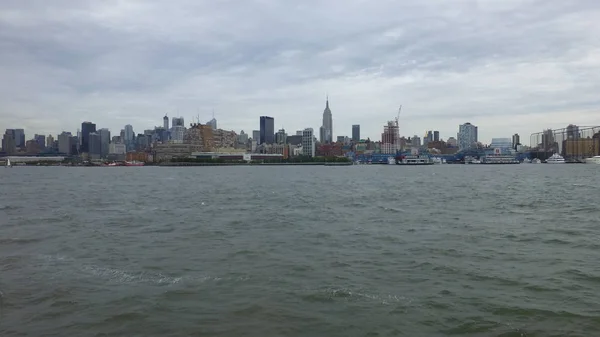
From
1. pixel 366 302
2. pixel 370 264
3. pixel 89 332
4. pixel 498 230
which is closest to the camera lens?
pixel 89 332

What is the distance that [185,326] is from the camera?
10117 mm

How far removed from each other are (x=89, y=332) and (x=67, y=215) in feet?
76.9

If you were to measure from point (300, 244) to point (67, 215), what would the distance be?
61.8ft

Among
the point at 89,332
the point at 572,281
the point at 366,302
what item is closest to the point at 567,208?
the point at 572,281

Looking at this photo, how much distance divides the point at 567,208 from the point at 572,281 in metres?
22.5

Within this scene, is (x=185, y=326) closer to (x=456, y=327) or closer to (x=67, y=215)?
(x=456, y=327)

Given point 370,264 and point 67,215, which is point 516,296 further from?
point 67,215

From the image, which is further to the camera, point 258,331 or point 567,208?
point 567,208

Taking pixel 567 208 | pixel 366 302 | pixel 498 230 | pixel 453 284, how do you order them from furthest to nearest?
1. pixel 567 208
2. pixel 498 230
3. pixel 453 284
4. pixel 366 302

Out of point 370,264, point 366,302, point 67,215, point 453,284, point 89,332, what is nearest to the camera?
point 89,332

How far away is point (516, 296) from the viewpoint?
12.2 metres

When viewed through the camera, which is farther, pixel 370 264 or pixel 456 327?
pixel 370 264

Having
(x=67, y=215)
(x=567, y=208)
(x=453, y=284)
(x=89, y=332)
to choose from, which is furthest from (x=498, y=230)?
(x=67, y=215)

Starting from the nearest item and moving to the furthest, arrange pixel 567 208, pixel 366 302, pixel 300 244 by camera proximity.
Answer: pixel 366 302, pixel 300 244, pixel 567 208
